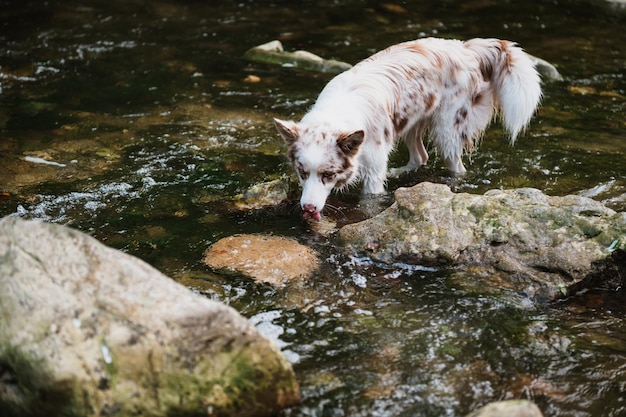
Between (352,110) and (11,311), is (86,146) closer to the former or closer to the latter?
(352,110)

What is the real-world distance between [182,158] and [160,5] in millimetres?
6036

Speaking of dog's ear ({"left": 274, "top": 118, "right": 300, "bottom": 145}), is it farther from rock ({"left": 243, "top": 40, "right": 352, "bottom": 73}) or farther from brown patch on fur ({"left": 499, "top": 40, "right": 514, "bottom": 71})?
rock ({"left": 243, "top": 40, "right": 352, "bottom": 73})

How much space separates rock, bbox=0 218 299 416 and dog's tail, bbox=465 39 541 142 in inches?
153

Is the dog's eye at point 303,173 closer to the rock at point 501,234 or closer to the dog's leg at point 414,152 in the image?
the rock at point 501,234

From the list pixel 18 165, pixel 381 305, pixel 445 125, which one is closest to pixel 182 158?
pixel 18 165

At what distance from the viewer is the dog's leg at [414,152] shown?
670 cm

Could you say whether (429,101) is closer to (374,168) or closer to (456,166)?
(456,166)

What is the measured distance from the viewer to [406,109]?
20.3 feet

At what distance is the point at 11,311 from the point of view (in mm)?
3111

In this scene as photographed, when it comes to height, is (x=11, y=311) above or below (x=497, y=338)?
above

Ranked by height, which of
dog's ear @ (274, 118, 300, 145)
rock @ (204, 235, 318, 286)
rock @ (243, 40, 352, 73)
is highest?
dog's ear @ (274, 118, 300, 145)

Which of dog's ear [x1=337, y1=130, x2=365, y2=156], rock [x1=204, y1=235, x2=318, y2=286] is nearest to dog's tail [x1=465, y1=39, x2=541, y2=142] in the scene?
dog's ear [x1=337, y1=130, x2=365, y2=156]

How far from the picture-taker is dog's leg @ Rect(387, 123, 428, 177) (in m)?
6.70

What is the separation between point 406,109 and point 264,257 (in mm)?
2131
